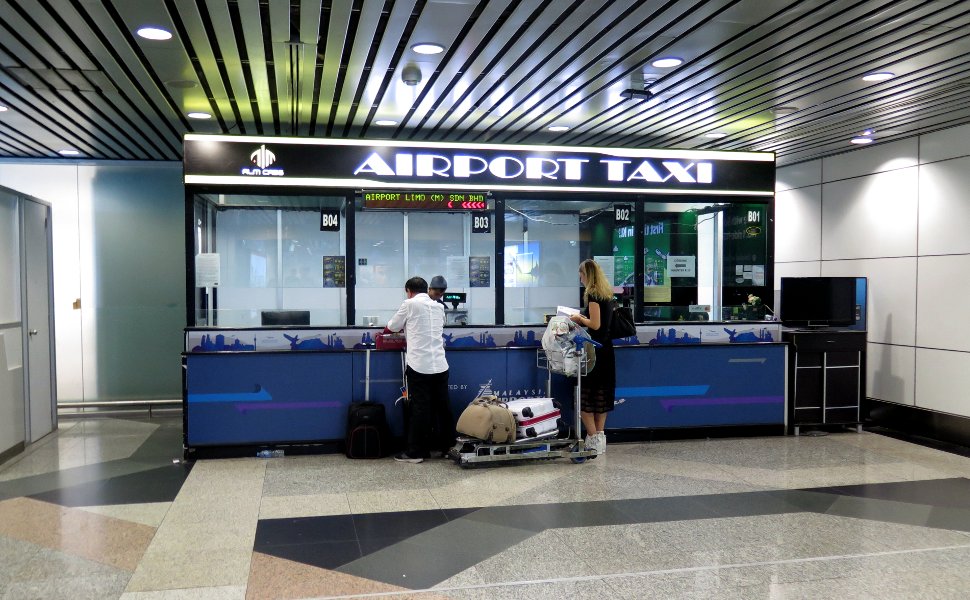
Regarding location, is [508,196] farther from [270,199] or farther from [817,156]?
[817,156]

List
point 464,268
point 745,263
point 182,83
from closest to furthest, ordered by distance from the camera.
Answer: point 182,83
point 464,268
point 745,263

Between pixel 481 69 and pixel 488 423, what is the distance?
9.39ft

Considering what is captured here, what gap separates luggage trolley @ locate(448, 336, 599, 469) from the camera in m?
6.43

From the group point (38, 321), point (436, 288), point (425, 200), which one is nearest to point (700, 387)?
point (436, 288)

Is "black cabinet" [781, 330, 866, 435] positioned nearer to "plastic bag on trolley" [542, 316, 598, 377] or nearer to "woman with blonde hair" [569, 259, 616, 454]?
"woman with blonde hair" [569, 259, 616, 454]

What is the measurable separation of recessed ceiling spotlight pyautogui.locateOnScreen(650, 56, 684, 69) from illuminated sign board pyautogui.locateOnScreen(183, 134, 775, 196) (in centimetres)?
196

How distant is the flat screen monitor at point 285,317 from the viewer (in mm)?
7254

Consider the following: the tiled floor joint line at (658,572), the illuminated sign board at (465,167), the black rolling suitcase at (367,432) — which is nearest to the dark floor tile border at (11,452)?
the illuminated sign board at (465,167)

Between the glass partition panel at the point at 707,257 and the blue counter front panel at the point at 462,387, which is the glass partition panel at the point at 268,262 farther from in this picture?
the glass partition panel at the point at 707,257

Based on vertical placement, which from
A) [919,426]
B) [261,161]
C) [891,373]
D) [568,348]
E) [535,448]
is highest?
[261,161]

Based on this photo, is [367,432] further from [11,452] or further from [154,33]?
[154,33]

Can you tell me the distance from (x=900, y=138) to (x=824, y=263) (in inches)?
73.3

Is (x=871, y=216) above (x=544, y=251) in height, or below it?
above

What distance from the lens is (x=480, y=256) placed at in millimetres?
8031
